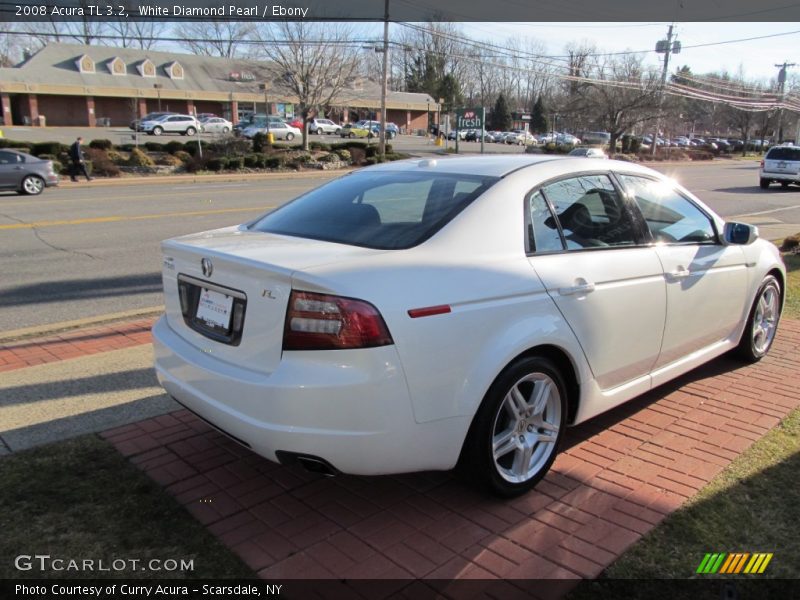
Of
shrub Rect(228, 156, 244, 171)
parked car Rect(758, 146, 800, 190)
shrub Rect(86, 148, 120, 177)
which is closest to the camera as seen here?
parked car Rect(758, 146, 800, 190)

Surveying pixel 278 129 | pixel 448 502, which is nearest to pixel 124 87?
pixel 278 129

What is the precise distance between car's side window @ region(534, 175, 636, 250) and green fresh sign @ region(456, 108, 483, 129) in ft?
137

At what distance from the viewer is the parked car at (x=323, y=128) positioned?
65.3 metres

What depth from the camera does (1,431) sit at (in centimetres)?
383

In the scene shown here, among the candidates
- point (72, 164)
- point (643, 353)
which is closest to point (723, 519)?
point (643, 353)

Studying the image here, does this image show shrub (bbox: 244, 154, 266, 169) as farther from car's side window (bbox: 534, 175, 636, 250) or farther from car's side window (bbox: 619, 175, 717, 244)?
car's side window (bbox: 534, 175, 636, 250)

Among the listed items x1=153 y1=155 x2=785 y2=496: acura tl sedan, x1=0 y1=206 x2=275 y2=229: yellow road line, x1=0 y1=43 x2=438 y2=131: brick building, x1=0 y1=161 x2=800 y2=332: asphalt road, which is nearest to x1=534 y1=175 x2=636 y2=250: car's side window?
x1=153 y1=155 x2=785 y2=496: acura tl sedan

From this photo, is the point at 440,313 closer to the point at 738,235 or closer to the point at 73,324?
the point at 738,235

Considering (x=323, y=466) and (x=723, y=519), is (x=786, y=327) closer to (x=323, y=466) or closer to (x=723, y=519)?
(x=723, y=519)

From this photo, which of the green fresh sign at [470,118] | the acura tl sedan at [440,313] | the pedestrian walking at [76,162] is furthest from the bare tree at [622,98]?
the acura tl sedan at [440,313]

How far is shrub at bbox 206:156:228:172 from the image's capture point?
29500mm

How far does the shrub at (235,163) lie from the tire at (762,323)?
27324 millimetres

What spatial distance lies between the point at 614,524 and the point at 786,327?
4.47m

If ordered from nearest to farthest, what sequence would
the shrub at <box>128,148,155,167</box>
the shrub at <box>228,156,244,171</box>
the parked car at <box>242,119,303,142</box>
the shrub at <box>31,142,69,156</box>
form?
1. the shrub at <box>31,142,69,156</box>
2. the shrub at <box>128,148,155,167</box>
3. the shrub at <box>228,156,244,171</box>
4. the parked car at <box>242,119,303,142</box>
